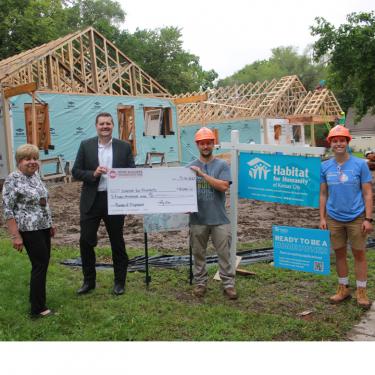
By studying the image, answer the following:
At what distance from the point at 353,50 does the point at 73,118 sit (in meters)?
10.2

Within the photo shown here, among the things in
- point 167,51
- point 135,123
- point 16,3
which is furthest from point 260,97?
point 167,51

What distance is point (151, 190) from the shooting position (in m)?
5.09

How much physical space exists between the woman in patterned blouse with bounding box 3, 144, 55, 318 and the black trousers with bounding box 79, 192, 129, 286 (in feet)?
1.77

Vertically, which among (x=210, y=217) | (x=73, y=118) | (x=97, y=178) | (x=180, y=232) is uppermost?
(x=73, y=118)

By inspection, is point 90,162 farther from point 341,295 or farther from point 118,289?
point 341,295

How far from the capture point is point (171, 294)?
17.1ft

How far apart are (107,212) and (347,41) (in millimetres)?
10079

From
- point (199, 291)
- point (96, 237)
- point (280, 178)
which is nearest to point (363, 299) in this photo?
point (280, 178)

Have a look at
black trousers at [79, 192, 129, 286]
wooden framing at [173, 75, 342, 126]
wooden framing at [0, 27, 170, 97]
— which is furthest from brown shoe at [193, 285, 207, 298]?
wooden framing at [173, 75, 342, 126]

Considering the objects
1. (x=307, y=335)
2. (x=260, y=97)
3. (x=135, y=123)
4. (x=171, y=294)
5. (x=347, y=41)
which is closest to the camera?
(x=307, y=335)

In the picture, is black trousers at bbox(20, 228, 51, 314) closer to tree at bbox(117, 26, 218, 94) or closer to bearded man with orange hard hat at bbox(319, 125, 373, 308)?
bearded man with orange hard hat at bbox(319, 125, 373, 308)

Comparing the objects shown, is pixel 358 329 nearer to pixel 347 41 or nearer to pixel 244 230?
pixel 244 230

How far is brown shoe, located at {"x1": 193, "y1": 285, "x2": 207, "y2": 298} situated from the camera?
508 centimetres

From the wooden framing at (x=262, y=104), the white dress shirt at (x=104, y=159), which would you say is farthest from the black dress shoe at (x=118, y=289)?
the wooden framing at (x=262, y=104)
